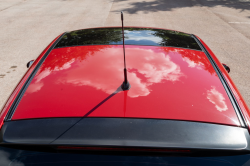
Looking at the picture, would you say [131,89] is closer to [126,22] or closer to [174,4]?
[126,22]

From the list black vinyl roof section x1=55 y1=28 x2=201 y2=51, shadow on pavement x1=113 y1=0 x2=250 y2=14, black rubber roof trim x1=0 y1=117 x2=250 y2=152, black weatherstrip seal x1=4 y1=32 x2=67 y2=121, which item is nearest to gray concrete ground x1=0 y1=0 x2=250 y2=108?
shadow on pavement x1=113 y1=0 x2=250 y2=14

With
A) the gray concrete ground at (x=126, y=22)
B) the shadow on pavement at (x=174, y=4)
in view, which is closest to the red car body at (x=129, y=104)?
the gray concrete ground at (x=126, y=22)

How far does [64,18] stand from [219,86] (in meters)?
9.86

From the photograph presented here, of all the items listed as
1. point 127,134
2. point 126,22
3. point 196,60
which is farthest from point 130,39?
point 126,22

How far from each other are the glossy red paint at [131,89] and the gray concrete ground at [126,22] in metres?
2.69

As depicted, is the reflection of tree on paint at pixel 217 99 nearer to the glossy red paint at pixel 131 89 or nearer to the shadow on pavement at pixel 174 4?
the glossy red paint at pixel 131 89

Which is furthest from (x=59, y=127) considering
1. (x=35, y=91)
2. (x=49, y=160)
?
(x=35, y=91)

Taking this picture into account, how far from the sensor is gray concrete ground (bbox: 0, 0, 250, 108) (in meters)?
5.75

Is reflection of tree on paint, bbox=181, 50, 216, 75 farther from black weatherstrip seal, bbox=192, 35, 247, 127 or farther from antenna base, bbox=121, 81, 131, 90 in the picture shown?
antenna base, bbox=121, 81, 131, 90

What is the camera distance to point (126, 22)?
9688mm

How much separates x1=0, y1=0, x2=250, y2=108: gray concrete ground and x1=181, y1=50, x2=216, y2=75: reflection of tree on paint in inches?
103

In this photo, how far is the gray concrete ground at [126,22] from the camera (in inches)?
227

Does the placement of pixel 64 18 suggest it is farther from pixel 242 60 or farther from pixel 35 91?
pixel 35 91

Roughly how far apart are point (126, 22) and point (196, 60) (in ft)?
26.0
